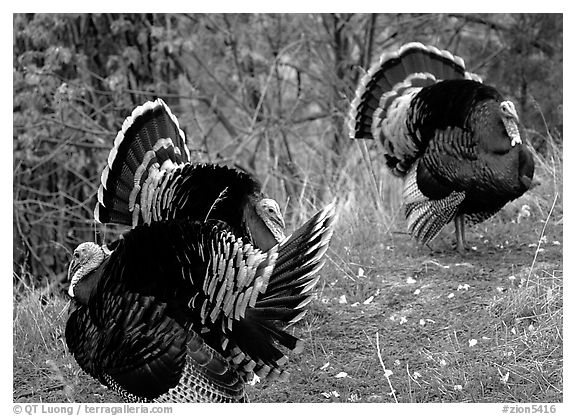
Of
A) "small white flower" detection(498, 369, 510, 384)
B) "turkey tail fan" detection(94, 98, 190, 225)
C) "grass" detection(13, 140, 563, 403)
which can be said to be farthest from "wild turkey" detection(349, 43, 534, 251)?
"turkey tail fan" detection(94, 98, 190, 225)

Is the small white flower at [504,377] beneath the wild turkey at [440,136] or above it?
beneath

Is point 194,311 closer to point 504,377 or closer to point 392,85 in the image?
point 504,377

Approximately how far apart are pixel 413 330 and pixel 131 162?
1.97 metres

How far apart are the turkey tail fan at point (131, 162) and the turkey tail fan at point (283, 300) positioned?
1184mm

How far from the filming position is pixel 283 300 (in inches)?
147

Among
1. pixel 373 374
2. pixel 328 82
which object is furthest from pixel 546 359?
pixel 328 82

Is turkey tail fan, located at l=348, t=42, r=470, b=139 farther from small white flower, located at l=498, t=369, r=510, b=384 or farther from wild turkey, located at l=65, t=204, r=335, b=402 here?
wild turkey, located at l=65, t=204, r=335, b=402

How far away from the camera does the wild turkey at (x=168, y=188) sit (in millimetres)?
4395

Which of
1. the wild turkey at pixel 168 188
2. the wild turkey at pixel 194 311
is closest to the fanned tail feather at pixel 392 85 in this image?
the wild turkey at pixel 168 188

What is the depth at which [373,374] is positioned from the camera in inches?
182

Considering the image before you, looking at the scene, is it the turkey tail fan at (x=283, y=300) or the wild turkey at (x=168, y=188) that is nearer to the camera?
the turkey tail fan at (x=283, y=300)

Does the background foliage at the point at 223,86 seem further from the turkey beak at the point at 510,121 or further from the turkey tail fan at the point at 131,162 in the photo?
the turkey tail fan at the point at 131,162

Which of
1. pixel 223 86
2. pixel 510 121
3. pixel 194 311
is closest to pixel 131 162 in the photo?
pixel 194 311

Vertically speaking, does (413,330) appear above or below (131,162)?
below
